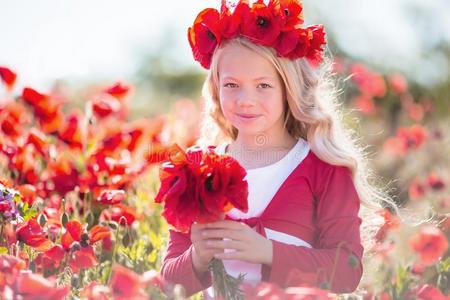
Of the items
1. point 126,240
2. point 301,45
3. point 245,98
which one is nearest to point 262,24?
point 301,45

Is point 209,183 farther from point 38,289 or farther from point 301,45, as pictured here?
point 301,45

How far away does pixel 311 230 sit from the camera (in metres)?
2.58

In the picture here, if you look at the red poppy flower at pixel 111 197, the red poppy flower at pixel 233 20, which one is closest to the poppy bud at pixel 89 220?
the red poppy flower at pixel 111 197

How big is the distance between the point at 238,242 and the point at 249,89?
1.50ft

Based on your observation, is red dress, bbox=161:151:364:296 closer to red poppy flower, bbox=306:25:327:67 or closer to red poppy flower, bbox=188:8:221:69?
red poppy flower, bbox=306:25:327:67

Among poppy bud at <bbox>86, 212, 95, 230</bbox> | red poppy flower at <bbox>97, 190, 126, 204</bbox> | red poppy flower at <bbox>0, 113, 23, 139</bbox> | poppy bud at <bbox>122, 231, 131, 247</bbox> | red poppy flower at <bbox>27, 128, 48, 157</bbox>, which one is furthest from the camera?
red poppy flower at <bbox>0, 113, 23, 139</bbox>

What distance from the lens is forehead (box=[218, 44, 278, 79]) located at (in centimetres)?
251

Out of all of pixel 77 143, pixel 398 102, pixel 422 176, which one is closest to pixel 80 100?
pixel 398 102

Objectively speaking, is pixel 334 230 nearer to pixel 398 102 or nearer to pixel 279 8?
pixel 279 8

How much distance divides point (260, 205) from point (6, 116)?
1679 millimetres

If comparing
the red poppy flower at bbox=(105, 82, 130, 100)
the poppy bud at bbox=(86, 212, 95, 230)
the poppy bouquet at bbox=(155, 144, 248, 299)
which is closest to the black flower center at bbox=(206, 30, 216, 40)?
the poppy bouquet at bbox=(155, 144, 248, 299)

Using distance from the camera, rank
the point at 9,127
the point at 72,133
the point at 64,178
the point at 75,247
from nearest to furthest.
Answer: the point at 75,247 < the point at 64,178 < the point at 9,127 < the point at 72,133

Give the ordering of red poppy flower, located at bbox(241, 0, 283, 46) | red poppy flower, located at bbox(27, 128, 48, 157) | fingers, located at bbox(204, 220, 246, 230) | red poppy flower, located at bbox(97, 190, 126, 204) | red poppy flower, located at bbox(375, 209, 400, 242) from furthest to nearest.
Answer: red poppy flower, located at bbox(27, 128, 48, 157), red poppy flower, located at bbox(97, 190, 126, 204), red poppy flower, located at bbox(375, 209, 400, 242), red poppy flower, located at bbox(241, 0, 283, 46), fingers, located at bbox(204, 220, 246, 230)

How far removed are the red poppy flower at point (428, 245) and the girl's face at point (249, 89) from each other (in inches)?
20.4
